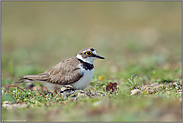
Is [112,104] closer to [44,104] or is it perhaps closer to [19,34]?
[44,104]

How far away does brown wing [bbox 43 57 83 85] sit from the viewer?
602 cm

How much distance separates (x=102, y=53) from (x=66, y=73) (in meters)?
6.82

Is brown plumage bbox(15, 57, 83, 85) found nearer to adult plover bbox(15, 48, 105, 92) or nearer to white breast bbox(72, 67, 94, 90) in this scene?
adult plover bbox(15, 48, 105, 92)

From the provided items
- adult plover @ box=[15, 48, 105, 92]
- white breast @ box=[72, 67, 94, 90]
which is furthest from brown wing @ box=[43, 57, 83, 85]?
white breast @ box=[72, 67, 94, 90]

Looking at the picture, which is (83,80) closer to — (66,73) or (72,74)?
(72,74)

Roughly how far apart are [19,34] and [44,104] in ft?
42.5

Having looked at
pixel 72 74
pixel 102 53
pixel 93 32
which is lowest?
pixel 72 74

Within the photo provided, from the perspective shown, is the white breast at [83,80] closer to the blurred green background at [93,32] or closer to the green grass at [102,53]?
the green grass at [102,53]

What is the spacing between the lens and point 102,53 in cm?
1281

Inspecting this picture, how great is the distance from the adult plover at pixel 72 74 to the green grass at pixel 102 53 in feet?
1.32

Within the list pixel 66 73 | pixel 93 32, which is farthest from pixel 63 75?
pixel 93 32

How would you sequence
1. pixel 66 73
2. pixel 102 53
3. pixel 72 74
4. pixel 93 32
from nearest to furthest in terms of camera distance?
pixel 72 74 → pixel 66 73 → pixel 102 53 → pixel 93 32

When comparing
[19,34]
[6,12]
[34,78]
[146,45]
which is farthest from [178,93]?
[6,12]

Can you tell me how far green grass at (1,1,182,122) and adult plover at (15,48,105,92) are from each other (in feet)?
1.32
